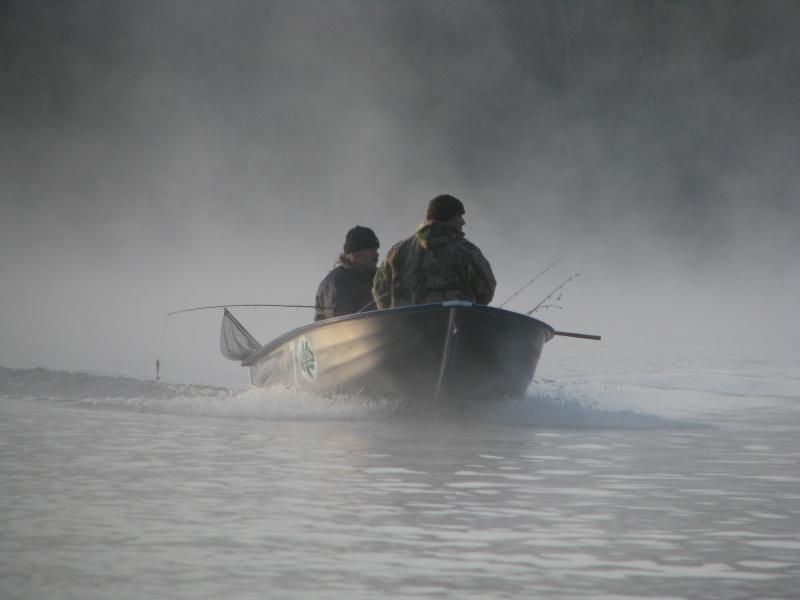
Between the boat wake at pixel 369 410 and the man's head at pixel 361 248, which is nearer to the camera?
the boat wake at pixel 369 410

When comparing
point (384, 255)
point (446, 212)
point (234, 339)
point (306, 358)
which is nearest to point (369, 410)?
point (306, 358)

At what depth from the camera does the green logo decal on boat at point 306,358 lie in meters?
12.6

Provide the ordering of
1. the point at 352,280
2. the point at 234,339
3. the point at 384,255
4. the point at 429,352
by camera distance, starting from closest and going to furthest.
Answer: the point at 429,352 < the point at 352,280 < the point at 234,339 < the point at 384,255

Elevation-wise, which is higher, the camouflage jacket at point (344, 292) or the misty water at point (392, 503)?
the camouflage jacket at point (344, 292)

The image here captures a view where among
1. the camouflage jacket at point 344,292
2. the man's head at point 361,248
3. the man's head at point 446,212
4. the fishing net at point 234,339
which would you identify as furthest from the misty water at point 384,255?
the man's head at point 446,212

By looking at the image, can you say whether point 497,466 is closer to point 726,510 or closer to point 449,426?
point 726,510

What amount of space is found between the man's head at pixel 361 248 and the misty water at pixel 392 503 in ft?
4.78

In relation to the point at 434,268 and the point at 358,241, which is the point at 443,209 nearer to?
the point at 434,268

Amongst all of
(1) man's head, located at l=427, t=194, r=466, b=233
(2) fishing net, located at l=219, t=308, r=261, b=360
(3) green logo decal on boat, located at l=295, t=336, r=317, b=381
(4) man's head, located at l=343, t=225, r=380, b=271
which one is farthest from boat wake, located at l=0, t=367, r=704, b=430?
(2) fishing net, located at l=219, t=308, r=261, b=360

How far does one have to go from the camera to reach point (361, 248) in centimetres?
1311

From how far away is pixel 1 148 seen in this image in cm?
15625

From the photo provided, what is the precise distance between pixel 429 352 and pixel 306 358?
1.43 meters

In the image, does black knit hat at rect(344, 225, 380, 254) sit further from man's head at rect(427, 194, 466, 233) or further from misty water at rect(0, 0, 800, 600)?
misty water at rect(0, 0, 800, 600)

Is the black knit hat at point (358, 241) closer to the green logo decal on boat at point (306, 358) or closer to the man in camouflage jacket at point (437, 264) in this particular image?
the green logo decal on boat at point (306, 358)
